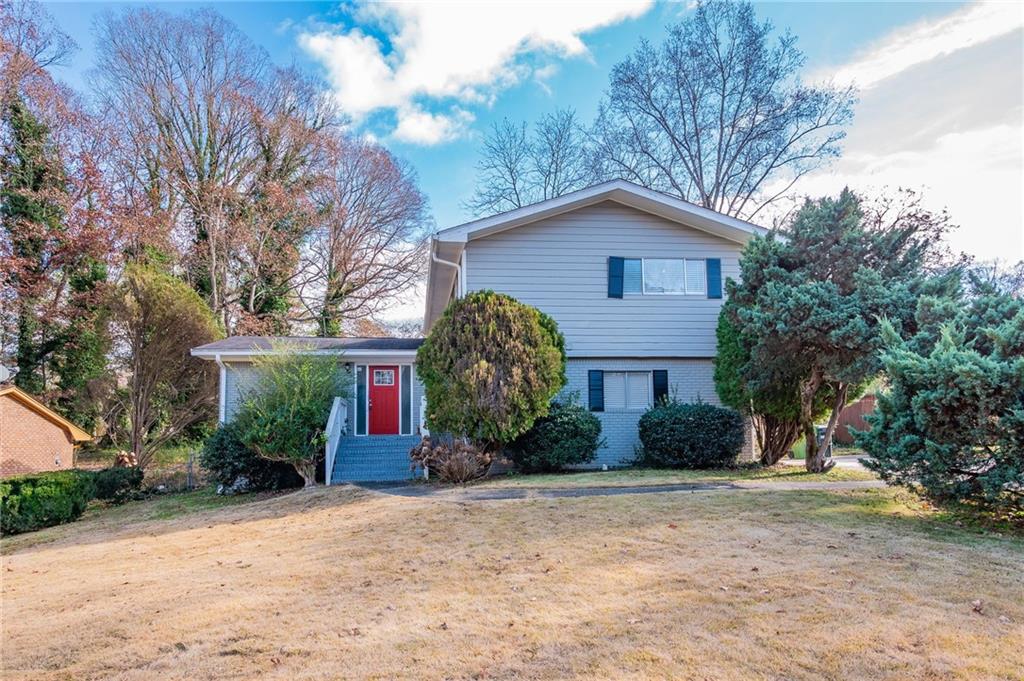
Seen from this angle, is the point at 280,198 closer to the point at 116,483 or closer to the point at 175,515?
the point at 116,483

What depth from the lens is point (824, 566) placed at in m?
5.30

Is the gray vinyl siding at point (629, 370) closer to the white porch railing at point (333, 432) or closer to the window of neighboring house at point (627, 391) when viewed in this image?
the window of neighboring house at point (627, 391)

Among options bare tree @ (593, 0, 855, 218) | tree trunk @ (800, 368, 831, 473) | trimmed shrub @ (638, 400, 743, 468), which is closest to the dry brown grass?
tree trunk @ (800, 368, 831, 473)

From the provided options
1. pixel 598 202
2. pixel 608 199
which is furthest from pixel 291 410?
pixel 608 199

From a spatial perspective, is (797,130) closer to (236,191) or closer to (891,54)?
(891,54)

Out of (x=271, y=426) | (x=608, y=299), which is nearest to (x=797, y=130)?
(x=608, y=299)

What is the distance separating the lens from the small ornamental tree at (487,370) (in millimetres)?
11148

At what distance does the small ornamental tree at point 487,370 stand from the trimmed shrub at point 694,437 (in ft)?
8.78

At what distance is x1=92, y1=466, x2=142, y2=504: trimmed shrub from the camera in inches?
518

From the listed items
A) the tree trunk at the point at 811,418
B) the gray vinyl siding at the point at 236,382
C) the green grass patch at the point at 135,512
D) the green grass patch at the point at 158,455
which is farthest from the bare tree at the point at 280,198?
the tree trunk at the point at 811,418

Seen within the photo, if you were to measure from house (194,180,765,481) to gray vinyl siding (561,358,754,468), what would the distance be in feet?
0.08

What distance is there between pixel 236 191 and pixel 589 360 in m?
17.9

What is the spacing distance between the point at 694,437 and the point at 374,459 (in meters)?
6.87

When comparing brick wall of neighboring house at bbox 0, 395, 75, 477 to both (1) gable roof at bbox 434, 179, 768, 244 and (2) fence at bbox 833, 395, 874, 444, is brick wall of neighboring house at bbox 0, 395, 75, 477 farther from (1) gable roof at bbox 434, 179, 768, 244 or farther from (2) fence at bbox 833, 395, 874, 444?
(2) fence at bbox 833, 395, 874, 444
